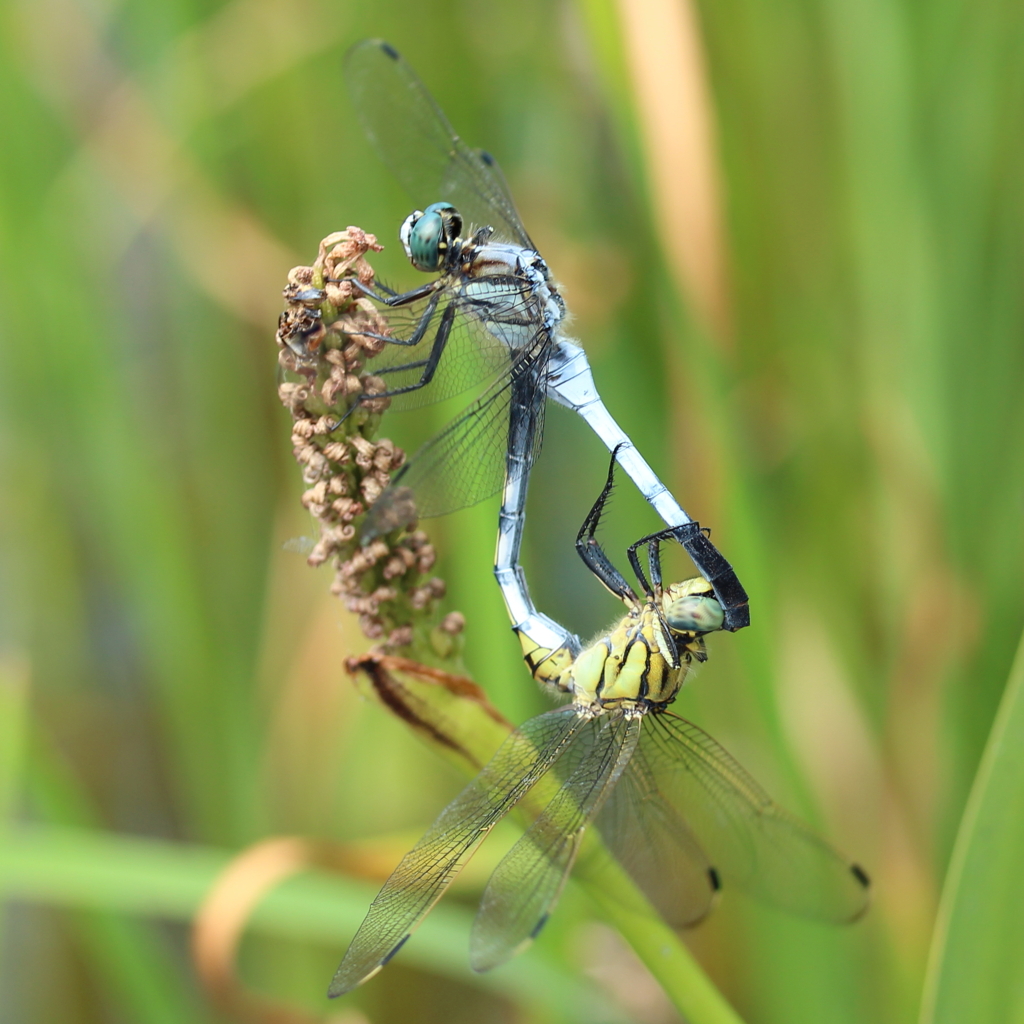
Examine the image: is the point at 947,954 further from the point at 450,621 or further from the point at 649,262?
the point at 649,262

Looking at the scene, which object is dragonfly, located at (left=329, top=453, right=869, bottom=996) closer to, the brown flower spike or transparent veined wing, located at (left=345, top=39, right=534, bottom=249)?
the brown flower spike

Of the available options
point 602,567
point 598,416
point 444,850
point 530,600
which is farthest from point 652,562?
point 444,850

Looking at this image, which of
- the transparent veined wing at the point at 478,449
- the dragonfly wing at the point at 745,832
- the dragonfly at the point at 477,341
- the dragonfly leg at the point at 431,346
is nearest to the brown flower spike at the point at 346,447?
the transparent veined wing at the point at 478,449

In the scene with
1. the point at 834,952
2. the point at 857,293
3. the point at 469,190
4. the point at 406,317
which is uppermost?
the point at 469,190

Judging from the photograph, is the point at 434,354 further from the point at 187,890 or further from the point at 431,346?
the point at 187,890

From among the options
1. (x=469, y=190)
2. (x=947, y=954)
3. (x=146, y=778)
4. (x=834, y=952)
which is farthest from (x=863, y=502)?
(x=146, y=778)

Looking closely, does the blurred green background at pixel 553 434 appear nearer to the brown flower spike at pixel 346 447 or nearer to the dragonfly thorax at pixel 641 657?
the dragonfly thorax at pixel 641 657

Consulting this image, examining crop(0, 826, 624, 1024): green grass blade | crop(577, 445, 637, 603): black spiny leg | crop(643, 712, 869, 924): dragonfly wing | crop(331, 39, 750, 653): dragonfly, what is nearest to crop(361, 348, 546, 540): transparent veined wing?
crop(331, 39, 750, 653): dragonfly
